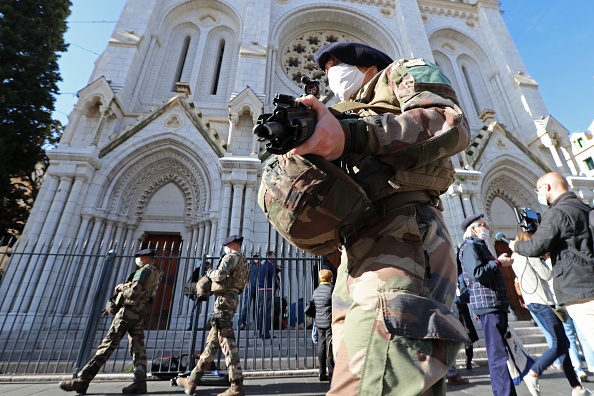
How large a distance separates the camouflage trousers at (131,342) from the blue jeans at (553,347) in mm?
4261

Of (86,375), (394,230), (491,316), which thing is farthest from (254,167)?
(394,230)

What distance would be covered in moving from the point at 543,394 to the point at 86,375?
4.97 m

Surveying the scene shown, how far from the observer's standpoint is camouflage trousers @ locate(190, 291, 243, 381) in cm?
351

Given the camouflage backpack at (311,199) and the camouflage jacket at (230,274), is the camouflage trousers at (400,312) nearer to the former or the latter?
the camouflage backpack at (311,199)

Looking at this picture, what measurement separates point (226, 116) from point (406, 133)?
432 inches

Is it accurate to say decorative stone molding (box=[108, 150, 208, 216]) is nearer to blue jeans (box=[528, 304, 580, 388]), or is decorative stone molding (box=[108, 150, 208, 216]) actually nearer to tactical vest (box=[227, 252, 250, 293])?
tactical vest (box=[227, 252, 250, 293])

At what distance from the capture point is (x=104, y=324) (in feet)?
17.0

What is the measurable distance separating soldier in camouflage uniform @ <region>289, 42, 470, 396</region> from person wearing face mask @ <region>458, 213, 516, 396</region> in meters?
2.21

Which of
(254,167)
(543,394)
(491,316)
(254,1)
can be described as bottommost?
(543,394)

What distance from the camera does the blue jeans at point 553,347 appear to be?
2920mm

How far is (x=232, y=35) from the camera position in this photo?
1320 cm

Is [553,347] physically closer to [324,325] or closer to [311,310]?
[324,325]

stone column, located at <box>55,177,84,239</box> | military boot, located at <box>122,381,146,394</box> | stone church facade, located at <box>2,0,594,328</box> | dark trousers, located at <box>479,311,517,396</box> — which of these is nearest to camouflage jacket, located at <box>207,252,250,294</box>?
military boot, located at <box>122,381,146,394</box>

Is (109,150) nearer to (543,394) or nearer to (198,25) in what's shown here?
(198,25)
